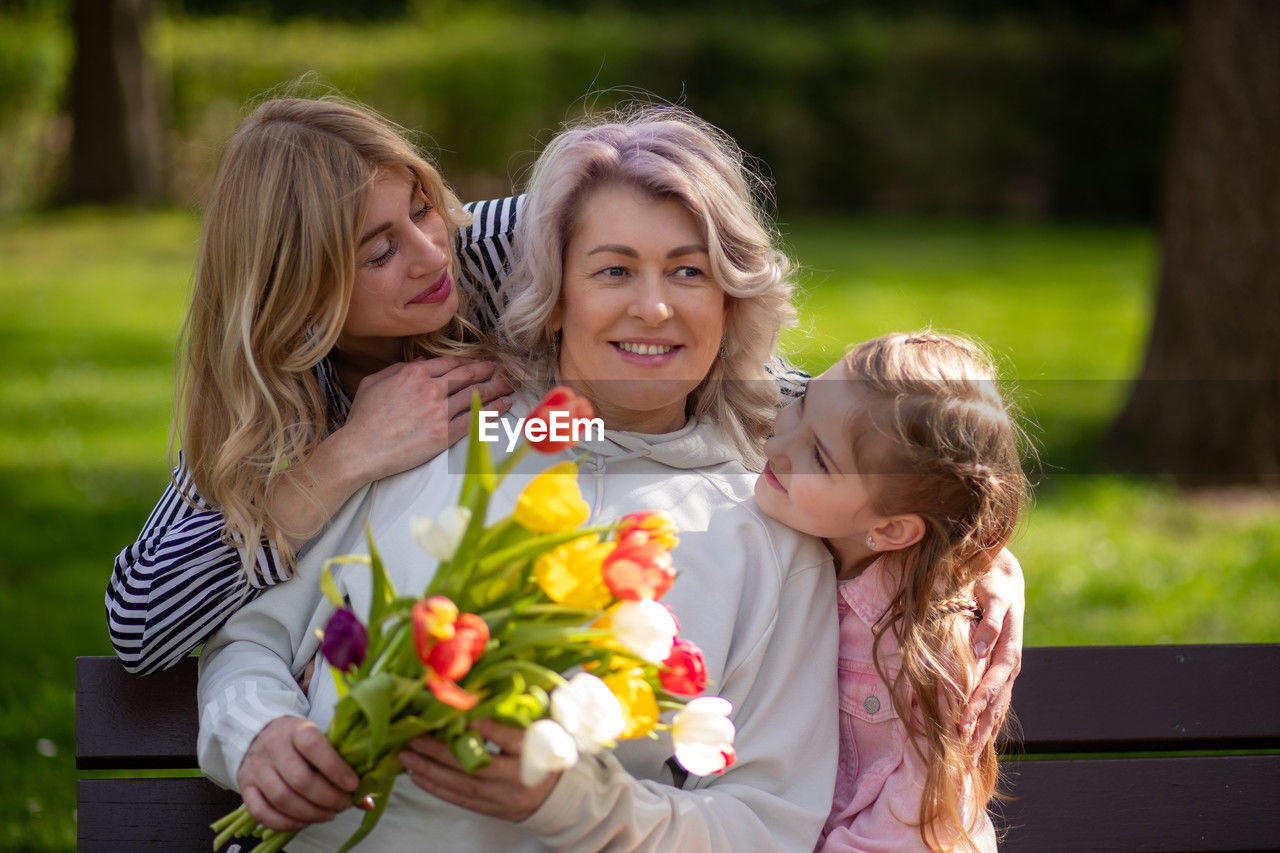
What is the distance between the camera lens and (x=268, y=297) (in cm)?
246

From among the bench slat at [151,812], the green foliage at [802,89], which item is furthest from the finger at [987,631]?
the green foliage at [802,89]

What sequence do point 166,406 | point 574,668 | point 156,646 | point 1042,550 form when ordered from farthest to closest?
point 166,406, point 1042,550, point 156,646, point 574,668

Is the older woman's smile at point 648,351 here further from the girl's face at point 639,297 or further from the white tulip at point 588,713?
the white tulip at point 588,713

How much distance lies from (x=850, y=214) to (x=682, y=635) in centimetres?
1618

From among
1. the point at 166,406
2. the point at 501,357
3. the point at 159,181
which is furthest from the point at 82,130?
the point at 501,357

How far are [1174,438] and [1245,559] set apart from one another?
1.17 m

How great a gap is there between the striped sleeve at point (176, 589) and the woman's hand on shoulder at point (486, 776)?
68 cm

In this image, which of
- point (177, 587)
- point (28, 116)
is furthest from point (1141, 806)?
point (28, 116)

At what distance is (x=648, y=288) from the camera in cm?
247

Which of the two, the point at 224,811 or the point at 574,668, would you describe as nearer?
the point at 574,668

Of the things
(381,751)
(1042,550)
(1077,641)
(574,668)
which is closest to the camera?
(381,751)

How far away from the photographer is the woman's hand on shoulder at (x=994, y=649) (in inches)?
91.8

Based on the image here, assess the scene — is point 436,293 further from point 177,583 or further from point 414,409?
point 177,583

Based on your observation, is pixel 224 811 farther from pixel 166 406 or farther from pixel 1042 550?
pixel 166 406
